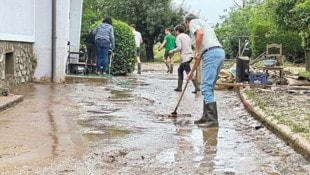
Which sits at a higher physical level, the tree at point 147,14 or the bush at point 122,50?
the tree at point 147,14

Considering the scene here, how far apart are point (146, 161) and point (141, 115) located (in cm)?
343

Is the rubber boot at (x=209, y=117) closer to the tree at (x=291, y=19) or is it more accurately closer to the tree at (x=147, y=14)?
the tree at (x=291, y=19)

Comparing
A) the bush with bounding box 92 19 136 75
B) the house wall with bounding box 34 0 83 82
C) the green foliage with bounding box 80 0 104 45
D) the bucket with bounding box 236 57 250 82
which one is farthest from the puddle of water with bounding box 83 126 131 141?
the green foliage with bounding box 80 0 104 45

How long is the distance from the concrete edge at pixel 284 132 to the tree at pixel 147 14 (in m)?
27.0

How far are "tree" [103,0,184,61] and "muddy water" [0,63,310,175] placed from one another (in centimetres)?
2570

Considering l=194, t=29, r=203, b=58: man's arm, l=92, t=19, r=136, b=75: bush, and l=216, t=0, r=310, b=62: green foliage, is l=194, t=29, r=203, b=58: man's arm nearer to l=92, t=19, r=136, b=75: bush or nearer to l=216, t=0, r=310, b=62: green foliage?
l=92, t=19, r=136, b=75: bush

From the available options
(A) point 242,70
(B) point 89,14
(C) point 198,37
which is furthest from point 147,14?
(C) point 198,37

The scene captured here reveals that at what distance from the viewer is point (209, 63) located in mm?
8766

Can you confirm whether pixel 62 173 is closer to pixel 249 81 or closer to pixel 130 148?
pixel 130 148

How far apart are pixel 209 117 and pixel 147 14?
28532 mm

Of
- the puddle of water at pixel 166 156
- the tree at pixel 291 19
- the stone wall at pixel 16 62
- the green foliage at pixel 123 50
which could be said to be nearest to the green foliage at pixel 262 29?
the tree at pixel 291 19

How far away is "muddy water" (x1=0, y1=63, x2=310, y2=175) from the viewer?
18.8 feet

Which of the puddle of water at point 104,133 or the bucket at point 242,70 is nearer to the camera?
the puddle of water at point 104,133

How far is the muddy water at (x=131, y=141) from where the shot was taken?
5.72 metres
